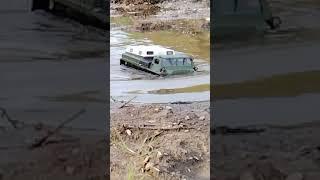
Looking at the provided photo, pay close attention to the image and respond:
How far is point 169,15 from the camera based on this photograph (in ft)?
11.2

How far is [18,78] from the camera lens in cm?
252

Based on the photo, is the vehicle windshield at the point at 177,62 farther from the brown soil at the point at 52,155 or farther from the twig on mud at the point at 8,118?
the twig on mud at the point at 8,118

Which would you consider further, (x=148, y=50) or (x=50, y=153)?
(x=148, y=50)

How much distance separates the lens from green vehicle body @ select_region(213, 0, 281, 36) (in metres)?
2.73

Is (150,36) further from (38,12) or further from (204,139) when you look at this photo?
(204,139)

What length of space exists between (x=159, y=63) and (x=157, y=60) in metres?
0.03

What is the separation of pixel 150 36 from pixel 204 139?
1.01m

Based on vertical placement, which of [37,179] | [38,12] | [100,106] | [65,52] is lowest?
[37,179]

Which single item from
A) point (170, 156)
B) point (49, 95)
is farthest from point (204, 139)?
point (49, 95)

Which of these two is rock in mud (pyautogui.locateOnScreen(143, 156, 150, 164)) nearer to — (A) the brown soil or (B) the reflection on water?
(A) the brown soil

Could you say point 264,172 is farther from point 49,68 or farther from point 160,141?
point 49,68

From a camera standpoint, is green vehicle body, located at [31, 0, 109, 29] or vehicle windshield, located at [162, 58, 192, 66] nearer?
green vehicle body, located at [31, 0, 109, 29]

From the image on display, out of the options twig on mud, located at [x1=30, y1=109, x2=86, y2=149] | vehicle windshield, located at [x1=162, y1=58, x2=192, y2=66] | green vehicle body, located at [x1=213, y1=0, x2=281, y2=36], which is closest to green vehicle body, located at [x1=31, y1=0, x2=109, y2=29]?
vehicle windshield, located at [x1=162, y1=58, x2=192, y2=66]

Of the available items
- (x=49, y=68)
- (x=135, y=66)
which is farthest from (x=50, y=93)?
(x=135, y=66)
